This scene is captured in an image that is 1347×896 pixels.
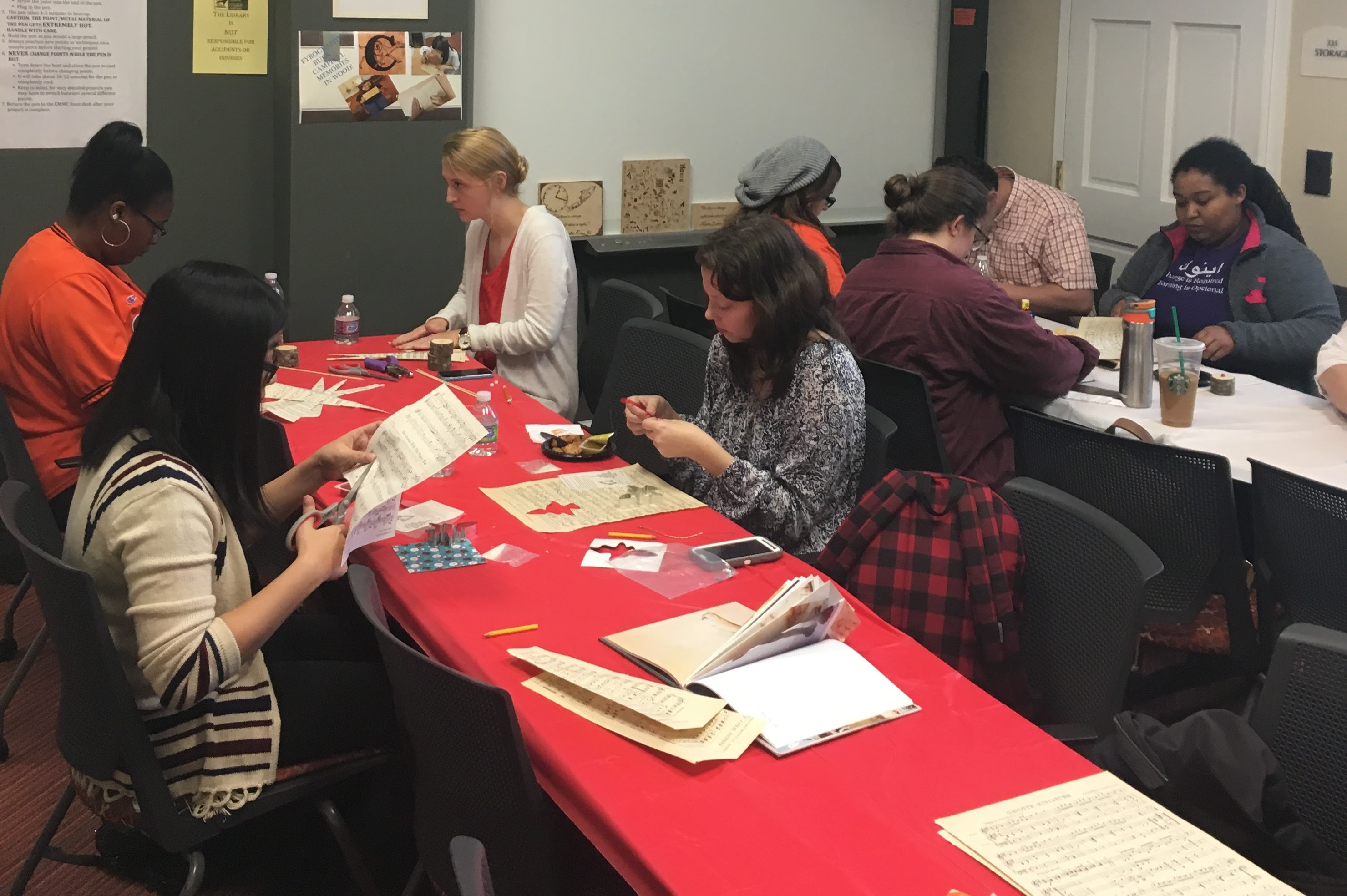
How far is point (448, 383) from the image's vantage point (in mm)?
3436

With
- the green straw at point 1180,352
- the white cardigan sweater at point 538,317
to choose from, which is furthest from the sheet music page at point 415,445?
the green straw at point 1180,352

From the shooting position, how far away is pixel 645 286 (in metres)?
5.01

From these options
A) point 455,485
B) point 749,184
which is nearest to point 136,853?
point 455,485

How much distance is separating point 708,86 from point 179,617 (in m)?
3.70

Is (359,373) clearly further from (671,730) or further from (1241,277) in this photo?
(1241,277)

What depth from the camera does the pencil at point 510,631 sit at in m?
1.91

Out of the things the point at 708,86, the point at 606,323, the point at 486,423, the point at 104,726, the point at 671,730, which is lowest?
the point at 104,726

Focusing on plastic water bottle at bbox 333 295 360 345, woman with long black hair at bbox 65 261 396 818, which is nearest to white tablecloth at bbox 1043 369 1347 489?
woman with long black hair at bbox 65 261 396 818

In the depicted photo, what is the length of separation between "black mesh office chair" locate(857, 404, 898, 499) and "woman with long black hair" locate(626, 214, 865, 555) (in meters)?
0.02

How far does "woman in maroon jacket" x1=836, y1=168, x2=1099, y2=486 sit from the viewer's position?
303 centimetres

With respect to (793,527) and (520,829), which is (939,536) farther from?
(520,829)

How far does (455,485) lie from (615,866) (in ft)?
4.16

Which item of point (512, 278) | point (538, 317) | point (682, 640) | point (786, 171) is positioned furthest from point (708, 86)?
point (682, 640)

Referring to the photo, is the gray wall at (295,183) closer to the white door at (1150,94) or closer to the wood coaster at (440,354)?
the wood coaster at (440,354)
